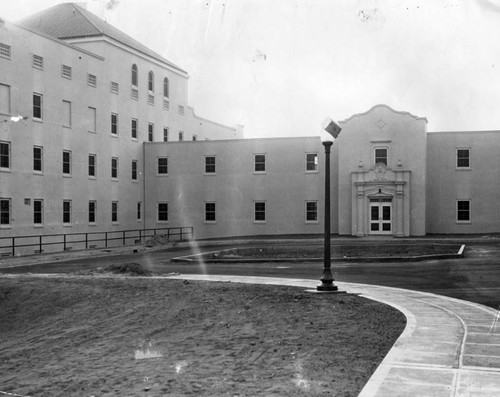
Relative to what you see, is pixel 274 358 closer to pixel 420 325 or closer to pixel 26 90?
pixel 420 325

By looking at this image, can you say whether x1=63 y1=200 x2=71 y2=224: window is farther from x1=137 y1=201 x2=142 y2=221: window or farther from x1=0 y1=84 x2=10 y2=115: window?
x1=137 y1=201 x2=142 y2=221: window

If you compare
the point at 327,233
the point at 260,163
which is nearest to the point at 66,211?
the point at 260,163

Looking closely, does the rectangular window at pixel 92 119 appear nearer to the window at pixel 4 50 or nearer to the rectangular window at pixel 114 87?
the rectangular window at pixel 114 87

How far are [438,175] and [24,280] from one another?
1342 inches

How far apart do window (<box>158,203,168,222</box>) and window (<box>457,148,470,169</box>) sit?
2265 centimetres

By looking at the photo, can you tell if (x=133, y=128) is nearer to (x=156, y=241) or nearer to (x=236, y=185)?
(x=236, y=185)

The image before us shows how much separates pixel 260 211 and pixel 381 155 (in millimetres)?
10062

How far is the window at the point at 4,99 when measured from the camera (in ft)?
122

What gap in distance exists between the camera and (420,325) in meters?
10.5

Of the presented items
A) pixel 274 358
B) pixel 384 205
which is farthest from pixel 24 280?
pixel 384 205

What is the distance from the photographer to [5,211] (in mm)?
37188

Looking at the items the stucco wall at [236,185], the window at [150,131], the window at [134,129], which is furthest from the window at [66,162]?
the window at [150,131]

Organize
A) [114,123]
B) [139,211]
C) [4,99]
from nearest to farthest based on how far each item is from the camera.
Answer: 1. [4,99]
2. [114,123]
3. [139,211]

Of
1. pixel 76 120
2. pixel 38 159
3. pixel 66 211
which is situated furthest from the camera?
pixel 76 120
